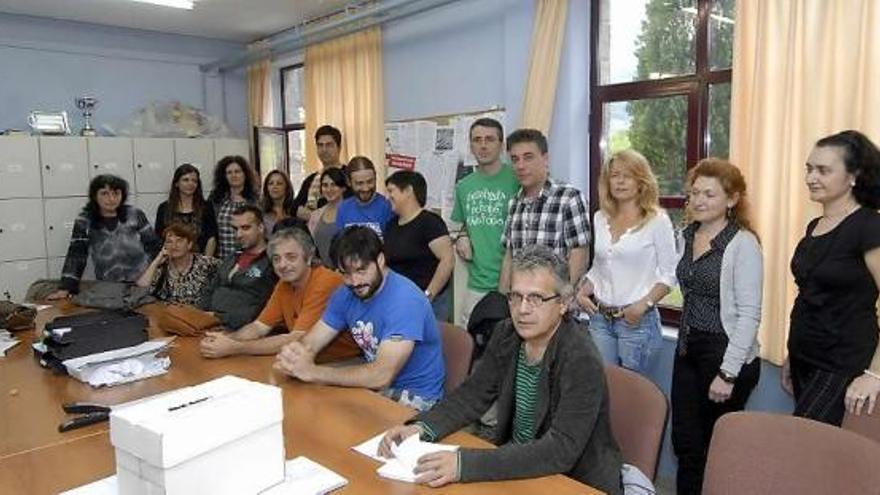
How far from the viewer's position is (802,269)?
213 centimetres

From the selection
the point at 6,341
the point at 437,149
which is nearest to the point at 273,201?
the point at 437,149

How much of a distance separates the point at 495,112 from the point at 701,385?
2402mm

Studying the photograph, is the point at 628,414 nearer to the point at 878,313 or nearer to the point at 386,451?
the point at 386,451

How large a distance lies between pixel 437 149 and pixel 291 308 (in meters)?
2.14

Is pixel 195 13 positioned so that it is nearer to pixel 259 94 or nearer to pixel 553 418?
pixel 259 94

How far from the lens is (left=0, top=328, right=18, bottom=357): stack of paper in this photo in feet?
9.57

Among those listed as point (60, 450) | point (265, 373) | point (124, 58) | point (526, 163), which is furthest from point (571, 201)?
point (124, 58)

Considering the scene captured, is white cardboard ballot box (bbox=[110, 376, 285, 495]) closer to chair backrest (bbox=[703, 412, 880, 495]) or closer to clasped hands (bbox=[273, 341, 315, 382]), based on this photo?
clasped hands (bbox=[273, 341, 315, 382])

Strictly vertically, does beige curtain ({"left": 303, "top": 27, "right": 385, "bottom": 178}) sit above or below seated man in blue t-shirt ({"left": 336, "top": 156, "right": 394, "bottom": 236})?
above

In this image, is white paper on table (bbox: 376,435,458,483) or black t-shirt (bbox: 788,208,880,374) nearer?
white paper on table (bbox: 376,435,458,483)

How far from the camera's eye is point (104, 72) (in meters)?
6.04

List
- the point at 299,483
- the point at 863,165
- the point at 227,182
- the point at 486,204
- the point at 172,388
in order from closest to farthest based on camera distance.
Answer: the point at 299,483 → the point at 863,165 → the point at 172,388 → the point at 486,204 → the point at 227,182

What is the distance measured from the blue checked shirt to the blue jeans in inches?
14.6

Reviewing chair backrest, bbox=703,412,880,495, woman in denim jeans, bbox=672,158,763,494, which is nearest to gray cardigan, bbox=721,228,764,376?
woman in denim jeans, bbox=672,158,763,494
